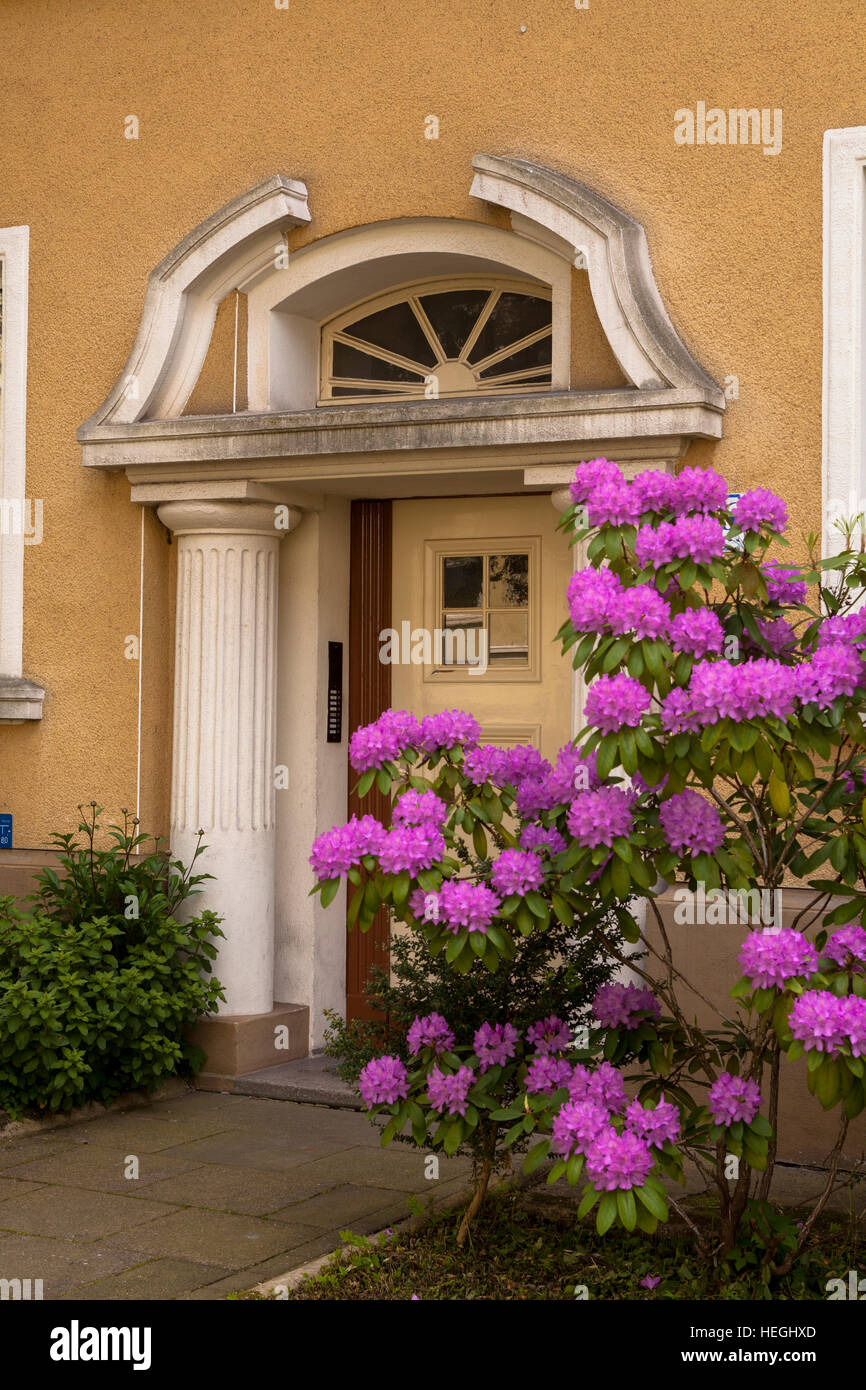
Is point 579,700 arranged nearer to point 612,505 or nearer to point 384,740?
point 384,740

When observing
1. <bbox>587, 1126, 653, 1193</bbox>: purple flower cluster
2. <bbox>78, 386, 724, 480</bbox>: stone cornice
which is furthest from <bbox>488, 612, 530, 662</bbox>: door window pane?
<bbox>587, 1126, 653, 1193</bbox>: purple flower cluster

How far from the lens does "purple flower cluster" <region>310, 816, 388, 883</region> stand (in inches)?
157

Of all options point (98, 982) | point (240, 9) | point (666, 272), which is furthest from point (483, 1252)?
point (240, 9)

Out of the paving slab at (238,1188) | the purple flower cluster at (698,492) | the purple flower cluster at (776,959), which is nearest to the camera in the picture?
the purple flower cluster at (776,959)

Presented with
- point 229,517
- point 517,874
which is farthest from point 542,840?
point 229,517

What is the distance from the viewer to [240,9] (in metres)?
7.10

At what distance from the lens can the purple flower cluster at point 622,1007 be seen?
4.42 m

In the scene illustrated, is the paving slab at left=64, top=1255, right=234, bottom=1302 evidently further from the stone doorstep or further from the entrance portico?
the entrance portico

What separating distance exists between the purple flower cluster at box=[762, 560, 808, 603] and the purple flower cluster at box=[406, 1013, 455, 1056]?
1480 millimetres

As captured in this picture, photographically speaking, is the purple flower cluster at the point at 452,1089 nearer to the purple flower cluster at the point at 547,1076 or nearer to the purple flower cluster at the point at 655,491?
the purple flower cluster at the point at 547,1076

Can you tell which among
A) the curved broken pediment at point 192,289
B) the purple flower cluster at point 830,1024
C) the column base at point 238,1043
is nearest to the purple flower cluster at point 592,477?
the purple flower cluster at point 830,1024

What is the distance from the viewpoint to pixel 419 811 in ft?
13.2

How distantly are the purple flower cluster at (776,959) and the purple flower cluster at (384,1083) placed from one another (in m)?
1.21

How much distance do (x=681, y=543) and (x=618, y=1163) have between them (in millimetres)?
1463
